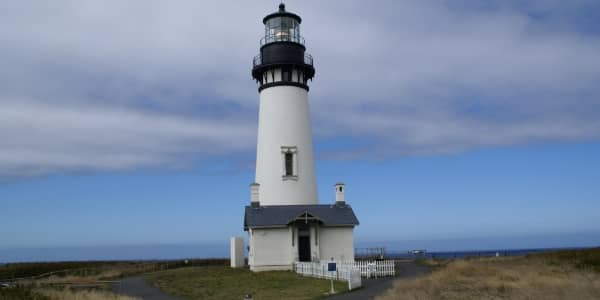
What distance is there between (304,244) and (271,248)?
6.39ft

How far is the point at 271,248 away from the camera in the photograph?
29.2 m

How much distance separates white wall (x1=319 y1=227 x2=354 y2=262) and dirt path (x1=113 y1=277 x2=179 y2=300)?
32.4 ft

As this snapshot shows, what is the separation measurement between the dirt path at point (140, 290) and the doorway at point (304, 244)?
8.54 m

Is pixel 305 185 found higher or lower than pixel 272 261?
higher

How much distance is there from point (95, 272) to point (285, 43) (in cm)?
1886

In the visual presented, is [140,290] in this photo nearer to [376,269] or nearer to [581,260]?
[376,269]

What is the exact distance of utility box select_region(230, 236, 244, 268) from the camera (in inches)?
1271

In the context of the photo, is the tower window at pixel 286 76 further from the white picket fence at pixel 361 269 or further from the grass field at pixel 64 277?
the grass field at pixel 64 277

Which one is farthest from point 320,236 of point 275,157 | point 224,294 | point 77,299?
point 77,299

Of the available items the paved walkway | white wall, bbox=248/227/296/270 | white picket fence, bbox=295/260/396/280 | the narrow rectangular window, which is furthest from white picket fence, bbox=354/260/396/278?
the narrow rectangular window

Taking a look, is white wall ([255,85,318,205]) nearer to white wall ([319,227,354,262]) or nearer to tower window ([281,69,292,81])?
tower window ([281,69,292,81])

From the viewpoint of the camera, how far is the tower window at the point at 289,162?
31.5 meters

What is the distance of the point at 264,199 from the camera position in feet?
104

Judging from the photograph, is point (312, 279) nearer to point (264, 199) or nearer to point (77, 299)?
point (264, 199)
